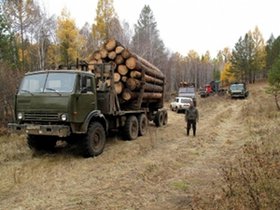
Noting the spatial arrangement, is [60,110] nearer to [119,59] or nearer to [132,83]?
[132,83]

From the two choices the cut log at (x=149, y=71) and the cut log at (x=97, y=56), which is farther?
the cut log at (x=149, y=71)

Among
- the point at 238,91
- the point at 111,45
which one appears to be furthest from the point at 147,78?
the point at 238,91

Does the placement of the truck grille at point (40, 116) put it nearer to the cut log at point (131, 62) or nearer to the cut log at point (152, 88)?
the cut log at point (131, 62)

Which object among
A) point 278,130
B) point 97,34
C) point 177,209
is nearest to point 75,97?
point 177,209

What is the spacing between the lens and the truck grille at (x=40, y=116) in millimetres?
9969

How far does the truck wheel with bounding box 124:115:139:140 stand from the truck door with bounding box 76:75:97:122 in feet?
9.36

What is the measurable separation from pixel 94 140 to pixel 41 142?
69.6 inches

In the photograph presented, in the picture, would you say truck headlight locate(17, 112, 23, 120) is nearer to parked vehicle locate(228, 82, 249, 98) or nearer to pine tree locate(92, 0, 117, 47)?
pine tree locate(92, 0, 117, 47)

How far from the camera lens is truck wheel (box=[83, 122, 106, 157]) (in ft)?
34.5

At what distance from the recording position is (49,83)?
10.4m

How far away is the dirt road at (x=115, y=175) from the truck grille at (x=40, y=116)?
1179mm

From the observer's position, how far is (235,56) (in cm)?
7012

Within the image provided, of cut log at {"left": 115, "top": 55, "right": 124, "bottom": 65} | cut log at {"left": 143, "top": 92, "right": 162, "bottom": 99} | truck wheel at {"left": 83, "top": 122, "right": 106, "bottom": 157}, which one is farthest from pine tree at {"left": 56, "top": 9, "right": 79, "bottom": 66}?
truck wheel at {"left": 83, "top": 122, "right": 106, "bottom": 157}

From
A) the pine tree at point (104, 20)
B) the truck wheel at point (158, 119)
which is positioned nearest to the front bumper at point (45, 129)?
the truck wheel at point (158, 119)
